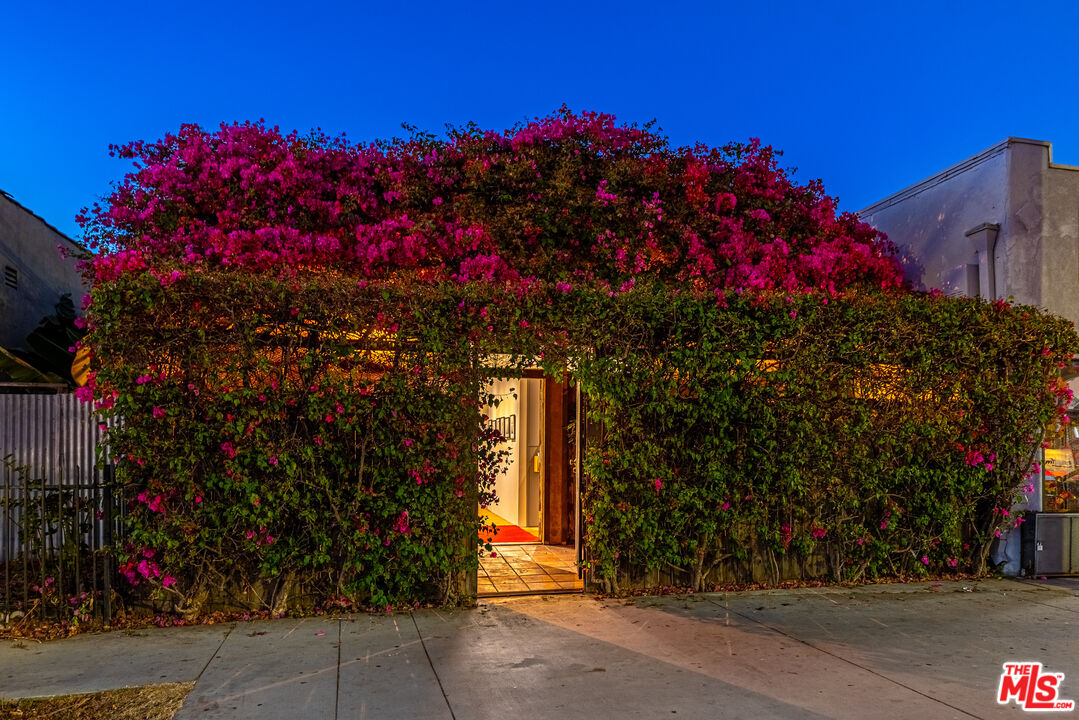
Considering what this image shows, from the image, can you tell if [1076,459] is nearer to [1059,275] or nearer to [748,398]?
[1059,275]

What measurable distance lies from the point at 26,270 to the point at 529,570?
435 inches

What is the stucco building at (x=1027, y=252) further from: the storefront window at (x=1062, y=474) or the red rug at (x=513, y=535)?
the red rug at (x=513, y=535)

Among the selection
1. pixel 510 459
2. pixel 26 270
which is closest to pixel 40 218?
pixel 26 270

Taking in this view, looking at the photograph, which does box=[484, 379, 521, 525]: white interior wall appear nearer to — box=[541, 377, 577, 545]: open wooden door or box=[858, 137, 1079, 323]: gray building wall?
box=[541, 377, 577, 545]: open wooden door

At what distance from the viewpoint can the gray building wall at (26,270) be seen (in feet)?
43.4

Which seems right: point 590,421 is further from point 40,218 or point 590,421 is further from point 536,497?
point 40,218

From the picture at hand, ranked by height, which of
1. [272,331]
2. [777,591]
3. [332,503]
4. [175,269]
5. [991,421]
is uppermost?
[175,269]

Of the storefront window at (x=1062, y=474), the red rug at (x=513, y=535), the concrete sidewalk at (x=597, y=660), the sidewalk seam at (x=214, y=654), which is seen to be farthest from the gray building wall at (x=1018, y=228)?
the sidewalk seam at (x=214, y=654)

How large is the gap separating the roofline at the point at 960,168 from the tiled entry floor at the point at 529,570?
23.0ft

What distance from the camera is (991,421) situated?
8414mm

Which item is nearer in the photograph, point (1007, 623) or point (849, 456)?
point (1007, 623)

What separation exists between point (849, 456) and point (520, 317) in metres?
3.64

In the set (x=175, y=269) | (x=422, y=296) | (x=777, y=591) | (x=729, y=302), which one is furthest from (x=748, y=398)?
(x=175, y=269)

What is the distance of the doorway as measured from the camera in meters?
8.29
